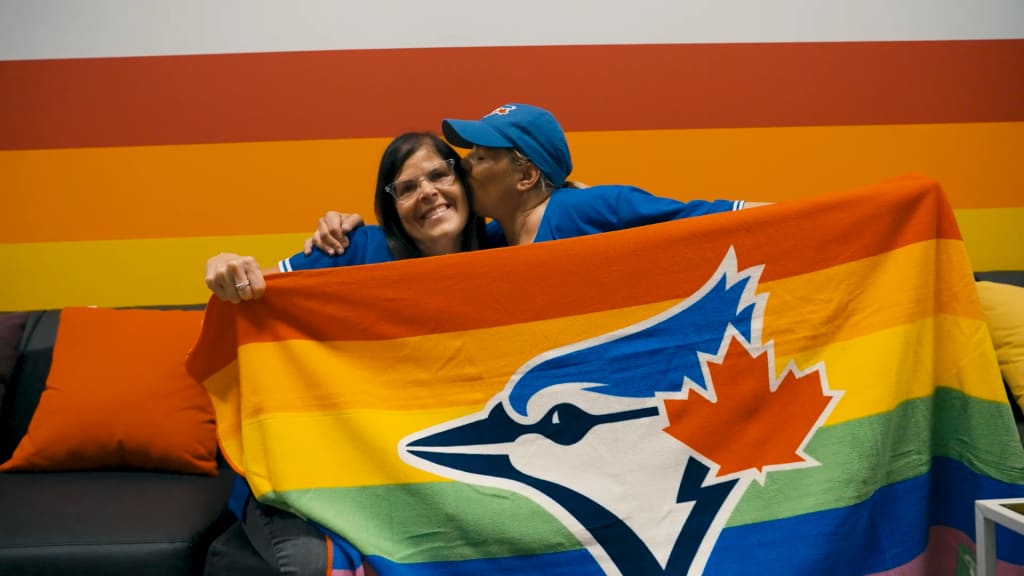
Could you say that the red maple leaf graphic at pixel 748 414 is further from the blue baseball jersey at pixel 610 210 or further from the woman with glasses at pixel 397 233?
the woman with glasses at pixel 397 233

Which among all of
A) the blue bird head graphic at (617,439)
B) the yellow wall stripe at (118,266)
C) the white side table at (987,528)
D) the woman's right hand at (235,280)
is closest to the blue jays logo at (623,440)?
the blue bird head graphic at (617,439)

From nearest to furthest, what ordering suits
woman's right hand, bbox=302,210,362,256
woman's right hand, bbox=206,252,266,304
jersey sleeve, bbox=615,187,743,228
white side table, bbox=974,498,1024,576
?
white side table, bbox=974,498,1024,576 < woman's right hand, bbox=206,252,266,304 < jersey sleeve, bbox=615,187,743,228 < woman's right hand, bbox=302,210,362,256

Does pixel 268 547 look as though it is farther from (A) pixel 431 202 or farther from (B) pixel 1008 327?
(B) pixel 1008 327

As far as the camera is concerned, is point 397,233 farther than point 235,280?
Yes

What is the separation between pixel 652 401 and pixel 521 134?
1.97 ft

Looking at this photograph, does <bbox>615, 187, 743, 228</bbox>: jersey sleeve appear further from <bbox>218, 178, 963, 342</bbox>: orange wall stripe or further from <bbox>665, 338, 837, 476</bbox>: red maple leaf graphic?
<bbox>665, 338, 837, 476</bbox>: red maple leaf graphic

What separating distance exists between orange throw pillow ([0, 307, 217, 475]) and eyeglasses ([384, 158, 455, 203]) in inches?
27.7

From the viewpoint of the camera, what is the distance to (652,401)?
142 centimetres

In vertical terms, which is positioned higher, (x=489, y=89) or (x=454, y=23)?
(x=454, y=23)

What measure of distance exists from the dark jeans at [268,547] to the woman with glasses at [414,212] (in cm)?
49

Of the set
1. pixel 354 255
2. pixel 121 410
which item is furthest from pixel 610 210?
pixel 121 410

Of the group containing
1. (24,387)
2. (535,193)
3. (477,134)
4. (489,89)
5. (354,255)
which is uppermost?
(489,89)

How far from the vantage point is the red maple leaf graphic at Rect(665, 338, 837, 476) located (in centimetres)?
140

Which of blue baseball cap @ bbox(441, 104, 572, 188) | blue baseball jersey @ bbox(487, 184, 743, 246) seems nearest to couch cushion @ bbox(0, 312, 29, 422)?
blue baseball cap @ bbox(441, 104, 572, 188)
